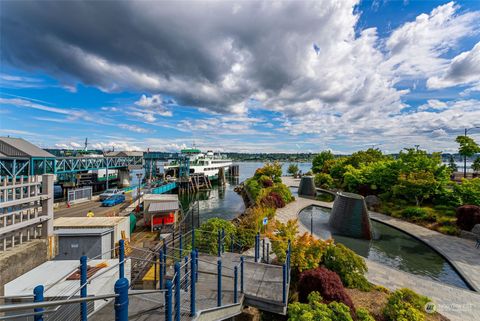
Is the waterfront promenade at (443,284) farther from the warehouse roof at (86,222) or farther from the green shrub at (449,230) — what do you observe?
the warehouse roof at (86,222)

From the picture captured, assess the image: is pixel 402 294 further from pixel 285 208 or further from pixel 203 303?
pixel 285 208

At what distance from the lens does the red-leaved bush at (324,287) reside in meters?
7.47

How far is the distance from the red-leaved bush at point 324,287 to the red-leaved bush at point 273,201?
1578cm

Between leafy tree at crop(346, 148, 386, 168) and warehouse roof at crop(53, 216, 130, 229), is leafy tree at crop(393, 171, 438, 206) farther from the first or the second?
warehouse roof at crop(53, 216, 130, 229)

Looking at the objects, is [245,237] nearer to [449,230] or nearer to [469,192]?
[449,230]

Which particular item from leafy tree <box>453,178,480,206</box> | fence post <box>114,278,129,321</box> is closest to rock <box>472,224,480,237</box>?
leafy tree <box>453,178,480,206</box>

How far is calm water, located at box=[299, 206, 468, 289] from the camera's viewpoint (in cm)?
1216

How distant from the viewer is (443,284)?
1049 cm

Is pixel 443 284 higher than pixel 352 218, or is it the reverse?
pixel 352 218

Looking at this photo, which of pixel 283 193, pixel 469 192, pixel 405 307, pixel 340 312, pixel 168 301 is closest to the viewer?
pixel 168 301

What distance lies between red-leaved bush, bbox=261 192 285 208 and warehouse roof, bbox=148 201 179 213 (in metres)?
9.37

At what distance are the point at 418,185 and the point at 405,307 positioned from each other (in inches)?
719

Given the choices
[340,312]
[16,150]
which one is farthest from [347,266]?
[16,150]

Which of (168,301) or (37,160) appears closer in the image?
(168,301)
